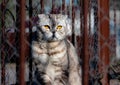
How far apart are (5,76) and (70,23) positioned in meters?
0.36

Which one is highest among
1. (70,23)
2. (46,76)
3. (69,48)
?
(70,23)

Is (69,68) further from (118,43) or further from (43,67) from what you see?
(118,43)

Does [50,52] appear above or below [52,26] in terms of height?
below

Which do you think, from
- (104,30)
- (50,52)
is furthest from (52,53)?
(104,30)

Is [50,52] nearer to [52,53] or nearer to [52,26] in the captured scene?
[52,53]

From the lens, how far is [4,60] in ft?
4.60

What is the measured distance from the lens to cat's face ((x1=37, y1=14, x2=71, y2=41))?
4.66 feet

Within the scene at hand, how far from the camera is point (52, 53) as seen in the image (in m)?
1.48

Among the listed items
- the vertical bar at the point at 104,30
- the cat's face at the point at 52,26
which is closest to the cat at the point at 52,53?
the cat's face at the point at 52,26

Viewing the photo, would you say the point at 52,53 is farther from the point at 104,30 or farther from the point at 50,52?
the point at 104,30

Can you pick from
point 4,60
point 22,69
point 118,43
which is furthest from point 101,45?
point 118,43

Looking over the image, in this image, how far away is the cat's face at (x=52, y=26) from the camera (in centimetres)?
142

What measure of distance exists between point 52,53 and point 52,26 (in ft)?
0.41

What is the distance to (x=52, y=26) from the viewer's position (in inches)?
55.9
